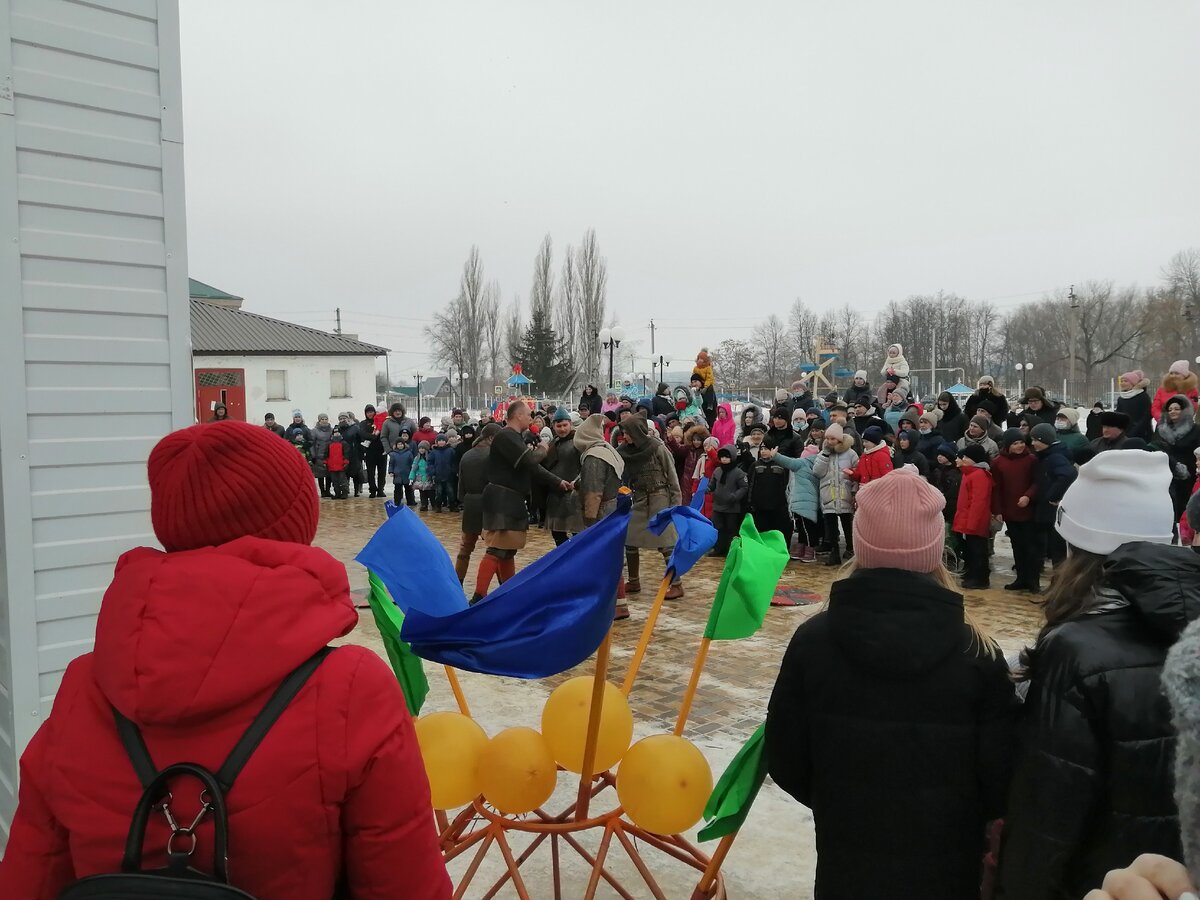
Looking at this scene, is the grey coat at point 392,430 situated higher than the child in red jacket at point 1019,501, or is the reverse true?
the grey coat at point 392,430

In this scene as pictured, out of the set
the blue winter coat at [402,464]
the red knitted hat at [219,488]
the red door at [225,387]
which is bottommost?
the blue winter coat at [402,464]

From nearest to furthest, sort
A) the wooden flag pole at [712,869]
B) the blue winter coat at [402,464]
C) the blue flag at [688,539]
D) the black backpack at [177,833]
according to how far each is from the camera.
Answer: the black backpack at [177,833], the wooden flag pole at [712,869], the blue flag at [688,539], the blue winter coat at [402,464]

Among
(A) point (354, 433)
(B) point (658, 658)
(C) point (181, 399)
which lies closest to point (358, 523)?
(A) point (354, 433)

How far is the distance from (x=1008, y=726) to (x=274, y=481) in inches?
68.8

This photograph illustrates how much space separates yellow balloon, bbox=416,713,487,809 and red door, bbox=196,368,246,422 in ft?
116

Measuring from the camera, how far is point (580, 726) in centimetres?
301

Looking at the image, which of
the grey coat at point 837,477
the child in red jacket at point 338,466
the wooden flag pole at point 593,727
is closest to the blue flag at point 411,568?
the wooden flag pole at point 593,727

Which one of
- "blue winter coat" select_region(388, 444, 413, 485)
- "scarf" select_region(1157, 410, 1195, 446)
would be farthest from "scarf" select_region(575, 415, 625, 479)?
"blue winter coat" select_region(388, 444, 413, 485)

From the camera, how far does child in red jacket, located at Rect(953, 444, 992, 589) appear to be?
9000 millimetres

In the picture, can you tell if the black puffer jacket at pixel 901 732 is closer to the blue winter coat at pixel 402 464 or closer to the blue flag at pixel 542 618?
the blue flag at pixel 542 618

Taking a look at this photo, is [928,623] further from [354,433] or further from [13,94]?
[354,433]

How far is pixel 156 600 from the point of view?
1.34 metres

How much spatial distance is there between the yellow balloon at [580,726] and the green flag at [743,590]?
0.42 meters

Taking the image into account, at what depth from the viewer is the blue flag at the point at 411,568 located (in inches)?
118
